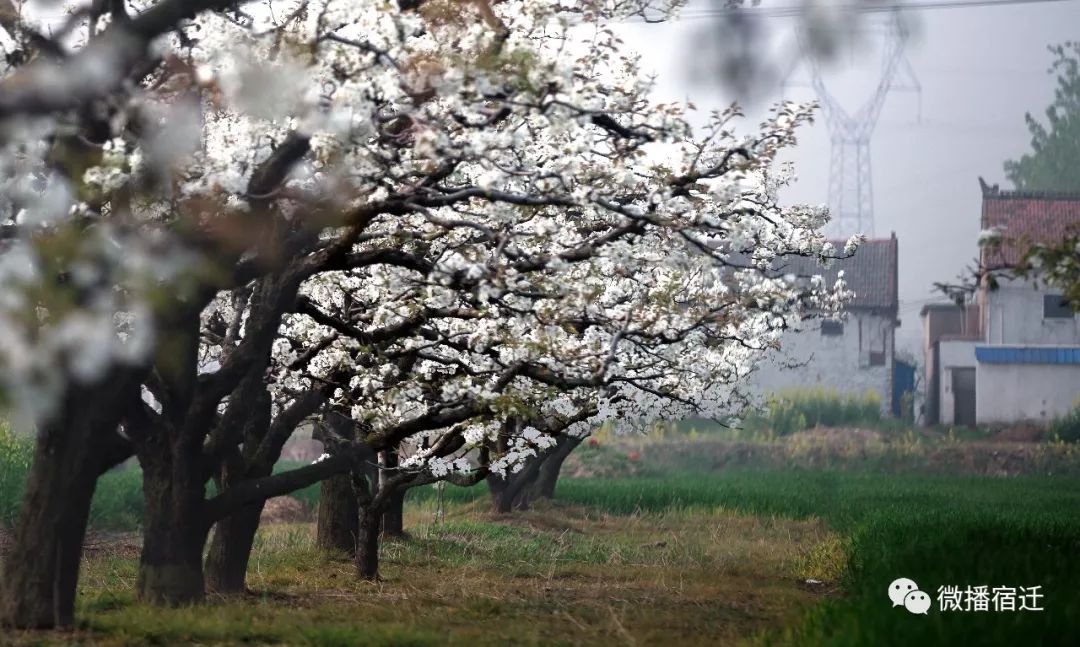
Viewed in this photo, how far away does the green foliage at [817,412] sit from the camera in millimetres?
58469

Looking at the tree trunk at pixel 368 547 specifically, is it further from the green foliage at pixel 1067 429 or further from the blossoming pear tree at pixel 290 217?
the green foliage at pixel 1067 429

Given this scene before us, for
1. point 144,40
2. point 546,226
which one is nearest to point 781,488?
point 546,226

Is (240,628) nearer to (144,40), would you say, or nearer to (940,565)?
(144,40)

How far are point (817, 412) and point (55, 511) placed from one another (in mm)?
49740

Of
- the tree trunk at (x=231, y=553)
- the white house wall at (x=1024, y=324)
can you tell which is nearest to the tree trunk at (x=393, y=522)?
the tree trunk at (x=231, y=553)

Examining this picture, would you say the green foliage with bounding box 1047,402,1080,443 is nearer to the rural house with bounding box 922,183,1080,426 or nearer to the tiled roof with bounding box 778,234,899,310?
the rural house with bounding box 922,183,1080,426

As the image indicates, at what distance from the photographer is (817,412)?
60.0 metres

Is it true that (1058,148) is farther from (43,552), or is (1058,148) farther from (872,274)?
(43,552)

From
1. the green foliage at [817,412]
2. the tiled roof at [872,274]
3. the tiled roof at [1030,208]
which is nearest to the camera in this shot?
the green foliage at [817,412]

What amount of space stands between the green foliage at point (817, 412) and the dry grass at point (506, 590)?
28.7 meters

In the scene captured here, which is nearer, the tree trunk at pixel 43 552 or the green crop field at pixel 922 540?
the green crop field at pixel 922 540

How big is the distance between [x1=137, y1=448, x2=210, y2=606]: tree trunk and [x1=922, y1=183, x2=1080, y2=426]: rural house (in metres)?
41.9

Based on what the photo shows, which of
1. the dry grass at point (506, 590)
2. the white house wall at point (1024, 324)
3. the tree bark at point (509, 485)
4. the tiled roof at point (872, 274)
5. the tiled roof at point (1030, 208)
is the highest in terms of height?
the tiled roof at point (1030, 208)

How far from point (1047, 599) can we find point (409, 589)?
8199 millimetres
